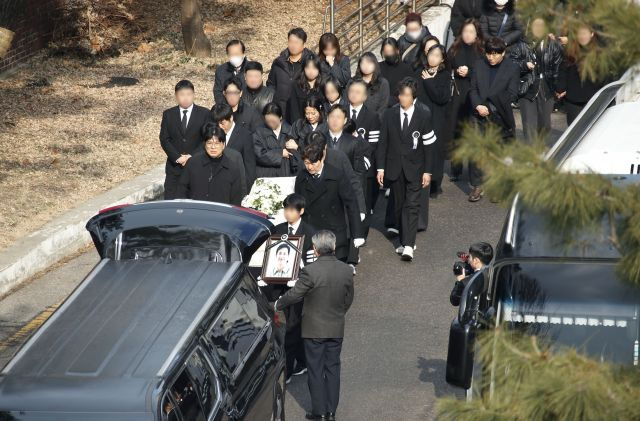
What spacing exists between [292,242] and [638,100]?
3.33m

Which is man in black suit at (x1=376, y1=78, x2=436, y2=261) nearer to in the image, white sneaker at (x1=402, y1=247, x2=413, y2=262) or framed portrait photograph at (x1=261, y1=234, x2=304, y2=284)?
white sneaker at (x1=402, y1=247, x2=413, y2=262)

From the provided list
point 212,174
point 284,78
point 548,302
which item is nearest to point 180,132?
point 212,174

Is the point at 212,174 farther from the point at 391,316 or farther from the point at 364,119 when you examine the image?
the point at 364,119

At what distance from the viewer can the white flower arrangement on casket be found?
1091 centimetres

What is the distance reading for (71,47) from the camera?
20031mm

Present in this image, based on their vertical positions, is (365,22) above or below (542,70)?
above

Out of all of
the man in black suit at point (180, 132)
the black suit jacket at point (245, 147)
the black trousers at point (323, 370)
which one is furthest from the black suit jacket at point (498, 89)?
the black trousers at point (323, 370)

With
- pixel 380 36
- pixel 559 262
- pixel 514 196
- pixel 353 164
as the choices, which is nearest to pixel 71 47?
pixel 380 36

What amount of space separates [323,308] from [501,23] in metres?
8.84

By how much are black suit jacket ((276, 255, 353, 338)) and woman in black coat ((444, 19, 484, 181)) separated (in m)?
5.92

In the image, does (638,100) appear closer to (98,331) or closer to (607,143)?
(607,143)

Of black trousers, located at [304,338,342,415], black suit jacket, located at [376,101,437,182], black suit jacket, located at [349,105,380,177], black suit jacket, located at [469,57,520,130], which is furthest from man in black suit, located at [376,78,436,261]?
black trousers, located at [304,338,342,415]

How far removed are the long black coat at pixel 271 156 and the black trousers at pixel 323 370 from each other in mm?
3506

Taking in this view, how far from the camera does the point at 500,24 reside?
642 inches
